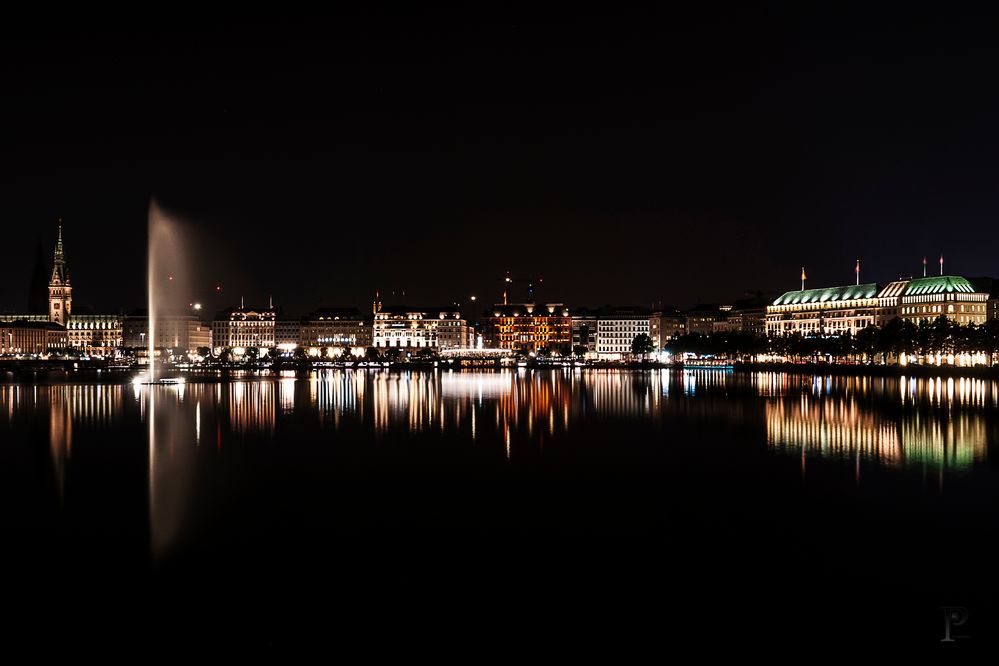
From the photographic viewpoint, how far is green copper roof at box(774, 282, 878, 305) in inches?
6447

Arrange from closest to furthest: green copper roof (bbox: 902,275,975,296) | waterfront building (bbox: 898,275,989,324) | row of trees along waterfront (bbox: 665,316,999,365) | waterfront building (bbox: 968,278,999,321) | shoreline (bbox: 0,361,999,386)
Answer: shoreline (bbox: 0,361,999,386) → row of trees along waterfront (bbox: 665,316,999,365) → waterfront building (bbox: 968,278,999,321) → waterfront building (bbox: 898,275,989,324) → green copper roof (bbox: 902,275,975,296)

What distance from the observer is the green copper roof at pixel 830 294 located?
537 feet

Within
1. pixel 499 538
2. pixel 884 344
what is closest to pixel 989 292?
pixel 884 344

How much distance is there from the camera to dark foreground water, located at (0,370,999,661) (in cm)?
1327

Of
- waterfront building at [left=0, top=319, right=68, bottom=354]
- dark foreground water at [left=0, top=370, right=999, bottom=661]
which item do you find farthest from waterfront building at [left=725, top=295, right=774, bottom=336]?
dark foreground water at [left=0, top=370, right=999, bottom=661]

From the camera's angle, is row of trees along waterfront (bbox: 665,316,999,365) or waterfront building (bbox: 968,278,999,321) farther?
waterfront building (bbox: 968,278,999,321)

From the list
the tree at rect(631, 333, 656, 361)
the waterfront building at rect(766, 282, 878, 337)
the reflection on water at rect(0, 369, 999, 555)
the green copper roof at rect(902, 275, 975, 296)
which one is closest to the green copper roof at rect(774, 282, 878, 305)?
the waterfront building at rect(766, 282, 878, 337)

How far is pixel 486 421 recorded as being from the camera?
133ft

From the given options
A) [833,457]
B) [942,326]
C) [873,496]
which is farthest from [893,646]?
[942,326]

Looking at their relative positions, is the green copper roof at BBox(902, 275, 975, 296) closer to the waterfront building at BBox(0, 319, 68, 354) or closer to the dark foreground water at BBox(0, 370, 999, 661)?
the dark foreground water at BBox(0, 370, 999, 661)

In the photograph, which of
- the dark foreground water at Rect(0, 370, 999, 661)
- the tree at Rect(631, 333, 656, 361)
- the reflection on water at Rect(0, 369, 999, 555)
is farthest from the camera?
the tree at Rect(631, 333, 656, 361)

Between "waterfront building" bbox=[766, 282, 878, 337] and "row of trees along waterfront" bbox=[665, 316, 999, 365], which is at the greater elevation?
"waterfront building" bbox=[766, 282, 878, 337]

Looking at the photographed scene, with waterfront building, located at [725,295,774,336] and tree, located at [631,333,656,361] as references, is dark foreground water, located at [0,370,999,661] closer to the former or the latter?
tree, located at [631,333,656,361]

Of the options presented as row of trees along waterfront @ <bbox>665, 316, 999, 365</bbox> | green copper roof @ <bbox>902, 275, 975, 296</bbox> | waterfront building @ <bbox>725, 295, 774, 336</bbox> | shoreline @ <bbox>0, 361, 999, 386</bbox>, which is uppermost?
green copper roof @ <bbox>902, 275, 975, 296</bbox>
